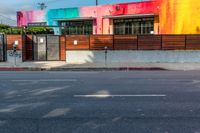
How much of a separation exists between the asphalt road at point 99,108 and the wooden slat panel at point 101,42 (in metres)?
15.3

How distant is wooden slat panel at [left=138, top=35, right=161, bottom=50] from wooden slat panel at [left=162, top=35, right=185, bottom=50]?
1.25 feet

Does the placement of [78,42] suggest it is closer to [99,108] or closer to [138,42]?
[138,42]

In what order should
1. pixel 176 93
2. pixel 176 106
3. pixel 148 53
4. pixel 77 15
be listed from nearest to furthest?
pixel 176 106 < pixel 176 93 < pixel 148 53 < pixel 77 15

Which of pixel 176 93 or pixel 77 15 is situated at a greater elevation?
pixel 77 15

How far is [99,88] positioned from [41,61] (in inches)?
688

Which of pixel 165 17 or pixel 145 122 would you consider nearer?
pixel 145 122

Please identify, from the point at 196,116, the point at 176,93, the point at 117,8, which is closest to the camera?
the point at 196,116

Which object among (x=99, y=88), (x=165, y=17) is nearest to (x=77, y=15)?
(x=165, y=17)

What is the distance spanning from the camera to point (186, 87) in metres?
13.6

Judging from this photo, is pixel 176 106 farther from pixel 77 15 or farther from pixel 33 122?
pixel 77 15

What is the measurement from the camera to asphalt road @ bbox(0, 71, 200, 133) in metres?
7.77

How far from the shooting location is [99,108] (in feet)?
31.6

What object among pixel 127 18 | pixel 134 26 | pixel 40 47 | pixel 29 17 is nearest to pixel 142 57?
pixel 40 47

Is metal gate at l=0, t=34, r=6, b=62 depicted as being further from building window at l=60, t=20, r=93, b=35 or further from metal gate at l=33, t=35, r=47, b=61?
building window at l=60, t=20, r=93, b=35
